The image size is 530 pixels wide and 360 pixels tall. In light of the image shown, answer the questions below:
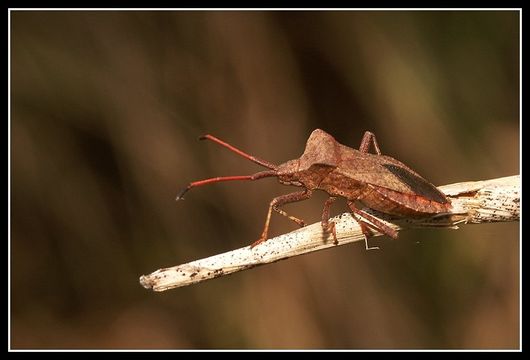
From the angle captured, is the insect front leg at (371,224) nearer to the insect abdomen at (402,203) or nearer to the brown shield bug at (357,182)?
the brown shield bug at (357,182)

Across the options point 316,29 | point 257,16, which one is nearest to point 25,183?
point 257,16

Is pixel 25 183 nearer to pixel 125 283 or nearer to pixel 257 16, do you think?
pixel 125 283

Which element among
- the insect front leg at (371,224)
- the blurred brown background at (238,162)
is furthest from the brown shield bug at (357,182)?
the blurred brown background at (238,162)

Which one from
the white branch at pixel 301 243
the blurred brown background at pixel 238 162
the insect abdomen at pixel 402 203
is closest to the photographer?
the white branch at pixel 301 243

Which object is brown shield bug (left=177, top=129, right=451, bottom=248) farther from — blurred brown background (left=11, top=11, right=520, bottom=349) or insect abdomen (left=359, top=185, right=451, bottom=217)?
blurred brown background (left=11, top=11, right=520, bottom=349)

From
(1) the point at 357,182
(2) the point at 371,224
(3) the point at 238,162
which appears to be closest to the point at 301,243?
(2) the point at 371,224

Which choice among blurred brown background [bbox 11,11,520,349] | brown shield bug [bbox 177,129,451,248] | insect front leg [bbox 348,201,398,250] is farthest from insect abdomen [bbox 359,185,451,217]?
blurred brown background [bbox 11,11,520,349]

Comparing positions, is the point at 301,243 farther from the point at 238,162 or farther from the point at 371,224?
the point at 238,162
